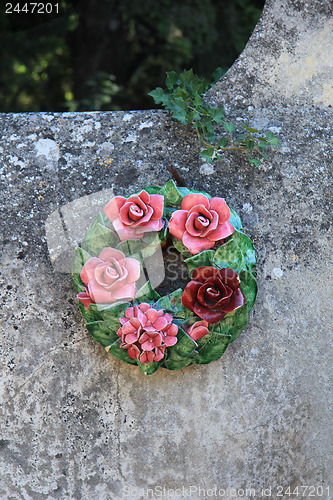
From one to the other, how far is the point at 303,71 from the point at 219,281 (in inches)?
31.5

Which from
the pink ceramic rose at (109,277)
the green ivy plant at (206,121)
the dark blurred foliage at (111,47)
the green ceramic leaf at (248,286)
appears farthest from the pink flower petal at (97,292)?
the dark blurred foliage at (111,47)

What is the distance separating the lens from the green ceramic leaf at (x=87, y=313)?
126 cm

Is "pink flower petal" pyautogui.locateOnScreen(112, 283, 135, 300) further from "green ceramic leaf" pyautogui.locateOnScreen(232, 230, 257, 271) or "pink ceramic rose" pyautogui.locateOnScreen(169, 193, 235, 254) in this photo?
"green ceramic leaf" pyautogui.locateOnScreen(232, 230, 257, 271)

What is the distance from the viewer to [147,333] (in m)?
1.17

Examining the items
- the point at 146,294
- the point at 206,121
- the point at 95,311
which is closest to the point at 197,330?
the point at 146,294

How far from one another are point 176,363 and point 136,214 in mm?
388

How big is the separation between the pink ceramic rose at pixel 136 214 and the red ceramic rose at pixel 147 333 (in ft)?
0.65

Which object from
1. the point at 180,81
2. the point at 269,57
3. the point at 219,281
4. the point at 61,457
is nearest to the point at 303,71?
the point at 269,57

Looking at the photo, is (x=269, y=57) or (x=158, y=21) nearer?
(x=269, y=57)

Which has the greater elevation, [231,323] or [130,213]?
[130,213]

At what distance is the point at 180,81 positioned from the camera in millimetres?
1452

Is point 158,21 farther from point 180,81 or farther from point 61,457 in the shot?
point 61,457

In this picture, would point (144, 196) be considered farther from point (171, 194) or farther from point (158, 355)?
point (158, 355)

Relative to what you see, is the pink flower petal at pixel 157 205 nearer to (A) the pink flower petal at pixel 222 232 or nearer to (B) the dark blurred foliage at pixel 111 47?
(A) the pink flower petal at pixel 222 232
